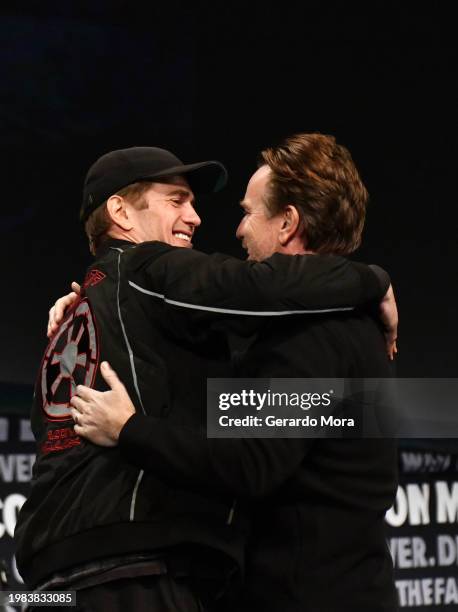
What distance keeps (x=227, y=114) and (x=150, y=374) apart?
2802 mm

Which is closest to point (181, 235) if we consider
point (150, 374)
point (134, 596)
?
point (150, 374)

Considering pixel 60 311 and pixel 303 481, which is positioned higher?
pixel 60 311

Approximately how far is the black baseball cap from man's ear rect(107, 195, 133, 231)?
0.01 m

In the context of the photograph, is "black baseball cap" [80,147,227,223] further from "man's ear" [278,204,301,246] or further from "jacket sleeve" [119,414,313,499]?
"jacket sleeve" [119,414,313,499]

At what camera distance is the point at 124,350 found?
66.7 inches

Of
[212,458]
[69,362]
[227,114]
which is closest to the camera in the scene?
[212,458]

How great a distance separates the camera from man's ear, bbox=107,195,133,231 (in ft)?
6.29

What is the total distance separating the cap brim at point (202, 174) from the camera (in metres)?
1.93

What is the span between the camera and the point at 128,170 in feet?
6.38

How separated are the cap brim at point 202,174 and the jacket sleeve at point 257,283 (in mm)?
265

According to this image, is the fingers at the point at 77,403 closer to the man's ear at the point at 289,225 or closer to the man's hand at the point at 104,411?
the man's hand at the point at 104,411

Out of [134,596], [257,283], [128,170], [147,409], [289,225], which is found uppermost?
[128,170]

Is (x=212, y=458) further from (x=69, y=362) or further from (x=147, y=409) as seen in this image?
(x=69, y=362)

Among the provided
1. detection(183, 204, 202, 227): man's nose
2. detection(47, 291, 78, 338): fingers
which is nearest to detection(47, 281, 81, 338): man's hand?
detection(47, 291, 78, 338): fingers
